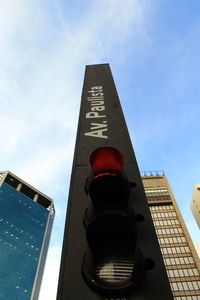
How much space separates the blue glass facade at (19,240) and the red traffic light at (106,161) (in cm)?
8991

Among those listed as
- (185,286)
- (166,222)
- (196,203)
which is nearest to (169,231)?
(166,222)

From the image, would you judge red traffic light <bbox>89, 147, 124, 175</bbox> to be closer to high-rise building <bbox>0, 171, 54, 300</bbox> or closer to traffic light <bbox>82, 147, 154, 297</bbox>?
traffic light <bbox>82, 147, 154, 297</bbox>

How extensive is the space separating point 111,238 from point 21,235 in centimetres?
10169

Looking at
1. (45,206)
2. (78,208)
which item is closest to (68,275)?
(78,208)

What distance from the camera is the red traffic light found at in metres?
2.46

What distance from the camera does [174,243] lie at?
61.2 meters

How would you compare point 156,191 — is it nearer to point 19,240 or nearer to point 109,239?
point 19,240

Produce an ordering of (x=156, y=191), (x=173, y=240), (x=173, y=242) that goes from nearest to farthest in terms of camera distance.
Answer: (x=173, y=242) → (x=173, y=240) → (x=156, y=191)

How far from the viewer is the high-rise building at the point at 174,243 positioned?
51.9 meters

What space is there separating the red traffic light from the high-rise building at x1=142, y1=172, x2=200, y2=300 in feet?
192

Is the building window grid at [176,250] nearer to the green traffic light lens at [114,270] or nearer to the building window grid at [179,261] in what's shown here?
the building window grid at [179,261]

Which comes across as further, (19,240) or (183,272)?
(19,240)

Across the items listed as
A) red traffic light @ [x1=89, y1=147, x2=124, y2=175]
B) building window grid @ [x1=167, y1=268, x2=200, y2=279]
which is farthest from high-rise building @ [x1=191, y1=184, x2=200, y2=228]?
red traffic light @ [x1=89, y1=147, x2=124, y2=175]

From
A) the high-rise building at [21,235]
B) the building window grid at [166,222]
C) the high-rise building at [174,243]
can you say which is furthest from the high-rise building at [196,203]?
the high-rise building at [21,235]
